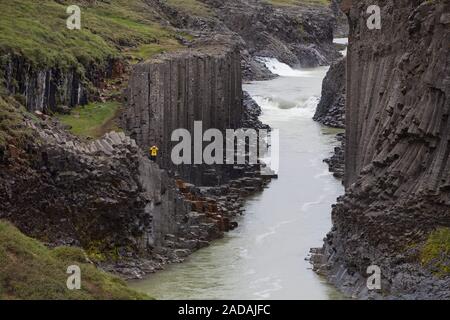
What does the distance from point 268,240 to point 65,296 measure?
2389cm

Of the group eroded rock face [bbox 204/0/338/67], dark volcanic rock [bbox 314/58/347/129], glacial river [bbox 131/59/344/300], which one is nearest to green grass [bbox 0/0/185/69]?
glacial river [bbox 131/59/344/300]

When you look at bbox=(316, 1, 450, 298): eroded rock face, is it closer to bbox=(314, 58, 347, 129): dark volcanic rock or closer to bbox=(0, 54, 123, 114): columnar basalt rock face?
bbox=(0, 54, 123, 114): columnar basalt rock face

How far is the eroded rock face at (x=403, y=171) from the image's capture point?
Answer: 160ft

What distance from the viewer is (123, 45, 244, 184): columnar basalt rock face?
66750mm

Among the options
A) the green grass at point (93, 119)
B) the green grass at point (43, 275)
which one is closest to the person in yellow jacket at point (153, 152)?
the green grass at point (93, 119)

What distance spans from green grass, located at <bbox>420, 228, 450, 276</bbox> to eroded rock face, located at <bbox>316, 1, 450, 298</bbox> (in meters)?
0.38

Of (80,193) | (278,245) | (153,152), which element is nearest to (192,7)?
(153,152)

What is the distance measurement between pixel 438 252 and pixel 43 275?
16970 mm

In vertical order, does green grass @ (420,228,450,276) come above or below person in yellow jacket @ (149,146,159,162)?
above

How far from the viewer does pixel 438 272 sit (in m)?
47.2

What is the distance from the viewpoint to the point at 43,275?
38688mm

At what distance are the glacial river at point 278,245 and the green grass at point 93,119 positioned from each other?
9.20 metres

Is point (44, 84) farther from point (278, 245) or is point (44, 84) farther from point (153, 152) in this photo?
point (278, 245)
